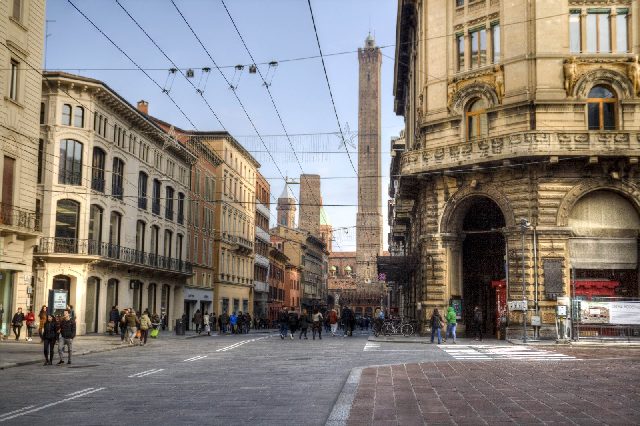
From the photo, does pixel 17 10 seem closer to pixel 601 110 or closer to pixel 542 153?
pixel 542 153

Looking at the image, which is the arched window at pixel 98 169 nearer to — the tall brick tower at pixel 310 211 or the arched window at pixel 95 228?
the arched window at pixel 95 228

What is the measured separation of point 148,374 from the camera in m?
17.2

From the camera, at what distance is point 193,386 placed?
14.4 m

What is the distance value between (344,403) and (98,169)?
1357 inches

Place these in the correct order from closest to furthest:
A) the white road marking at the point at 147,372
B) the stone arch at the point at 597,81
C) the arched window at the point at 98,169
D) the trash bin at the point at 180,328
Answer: the white road marking at the point at 147,372, the stone arch at the point at 597,81, the arched window at the point at 98,169, the trash bin at the point at 180,328

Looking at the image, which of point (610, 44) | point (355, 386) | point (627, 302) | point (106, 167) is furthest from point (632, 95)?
point (106, 167)

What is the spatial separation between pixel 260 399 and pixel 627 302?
20.8 meters

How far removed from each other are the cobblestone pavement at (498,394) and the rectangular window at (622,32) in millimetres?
18836

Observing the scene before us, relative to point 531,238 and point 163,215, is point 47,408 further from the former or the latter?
point 163,215

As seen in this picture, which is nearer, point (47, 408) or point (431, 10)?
point (47, 408)

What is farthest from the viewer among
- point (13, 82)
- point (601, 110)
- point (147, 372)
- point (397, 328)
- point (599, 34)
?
point (397, 328)

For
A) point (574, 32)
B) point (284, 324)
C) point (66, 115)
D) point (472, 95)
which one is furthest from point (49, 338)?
point (574, 32)

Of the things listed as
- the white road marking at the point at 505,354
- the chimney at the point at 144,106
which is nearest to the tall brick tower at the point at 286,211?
the chimney at the point at 144,106

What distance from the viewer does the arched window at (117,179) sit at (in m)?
44.6
